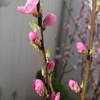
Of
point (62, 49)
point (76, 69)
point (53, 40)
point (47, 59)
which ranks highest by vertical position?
point (47, 59)

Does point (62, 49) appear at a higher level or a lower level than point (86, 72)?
lower

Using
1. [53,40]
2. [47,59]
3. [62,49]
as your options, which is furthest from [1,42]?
[62,49]

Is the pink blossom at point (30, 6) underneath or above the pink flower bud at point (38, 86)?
above

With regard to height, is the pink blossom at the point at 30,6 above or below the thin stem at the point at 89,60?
above

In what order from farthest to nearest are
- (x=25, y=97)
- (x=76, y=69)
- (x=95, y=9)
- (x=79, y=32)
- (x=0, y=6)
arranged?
(x=76, y=69) < (x=79, y=32) < (x=25, y=97) < (x=0, y=6) < (x=95, y=9)

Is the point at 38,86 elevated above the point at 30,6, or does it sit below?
below

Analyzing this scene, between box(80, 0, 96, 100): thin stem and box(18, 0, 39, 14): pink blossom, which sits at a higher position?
box(18, 0, 39, 14): pink blossom

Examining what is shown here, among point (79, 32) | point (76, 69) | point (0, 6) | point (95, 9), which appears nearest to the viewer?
point (95, 9)

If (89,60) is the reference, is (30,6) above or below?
above

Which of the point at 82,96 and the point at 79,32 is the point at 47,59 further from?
the point at 79,32

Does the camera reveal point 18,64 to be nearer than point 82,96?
No

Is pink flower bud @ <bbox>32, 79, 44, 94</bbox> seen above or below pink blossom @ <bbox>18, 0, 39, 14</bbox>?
below
